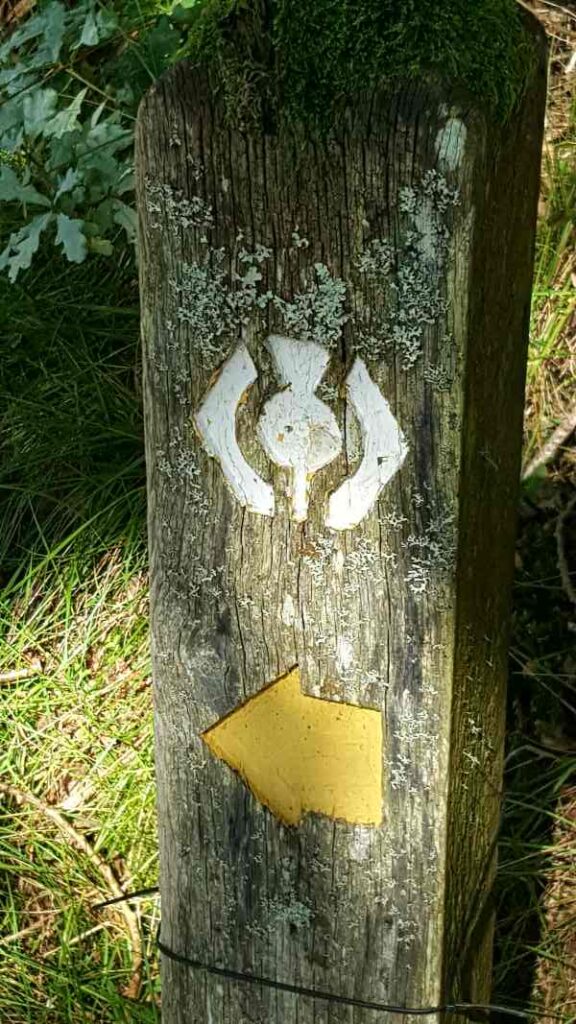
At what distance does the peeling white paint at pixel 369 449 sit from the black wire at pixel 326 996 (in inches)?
28.7

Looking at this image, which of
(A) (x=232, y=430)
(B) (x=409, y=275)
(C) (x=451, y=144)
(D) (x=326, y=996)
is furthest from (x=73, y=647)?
(C) (x=451, y=144)

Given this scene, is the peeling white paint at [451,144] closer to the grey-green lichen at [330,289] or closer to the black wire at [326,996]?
the grey-green lichen at [330,289]

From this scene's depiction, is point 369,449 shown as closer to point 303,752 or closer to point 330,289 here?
point 330,289

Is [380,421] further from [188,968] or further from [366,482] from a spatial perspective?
[188,968]

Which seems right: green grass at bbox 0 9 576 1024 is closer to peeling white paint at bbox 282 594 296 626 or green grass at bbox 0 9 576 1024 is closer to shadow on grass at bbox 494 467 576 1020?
shadow on grass at bbox 494 467 576 1020

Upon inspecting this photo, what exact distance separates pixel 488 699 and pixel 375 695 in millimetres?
265

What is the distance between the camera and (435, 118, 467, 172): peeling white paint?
131cm

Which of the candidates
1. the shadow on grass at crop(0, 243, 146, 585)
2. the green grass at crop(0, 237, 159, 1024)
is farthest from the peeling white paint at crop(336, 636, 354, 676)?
the shadow on grass at crop(0, 243, 146, 585)

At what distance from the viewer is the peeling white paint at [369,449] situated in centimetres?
143

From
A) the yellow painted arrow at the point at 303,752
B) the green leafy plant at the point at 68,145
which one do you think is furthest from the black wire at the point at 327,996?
the green leafy plant at the point at 68,145

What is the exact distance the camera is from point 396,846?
159cm

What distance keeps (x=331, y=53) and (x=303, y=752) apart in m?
0.92

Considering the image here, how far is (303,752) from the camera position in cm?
160

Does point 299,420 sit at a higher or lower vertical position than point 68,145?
lower
